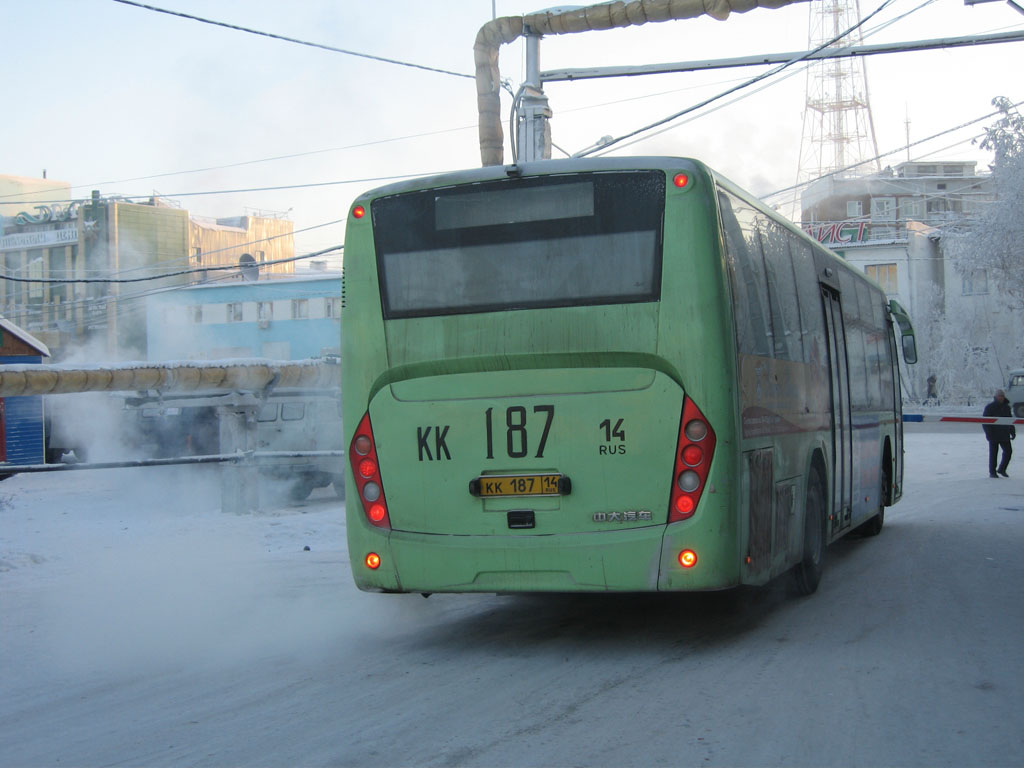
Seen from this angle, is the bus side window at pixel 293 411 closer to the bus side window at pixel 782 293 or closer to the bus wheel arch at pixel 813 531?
the bus wheel arch at pixel 813 531

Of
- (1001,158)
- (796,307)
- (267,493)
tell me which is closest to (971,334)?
(1001,158)

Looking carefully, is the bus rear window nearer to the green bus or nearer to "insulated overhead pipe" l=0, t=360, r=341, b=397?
the green bus

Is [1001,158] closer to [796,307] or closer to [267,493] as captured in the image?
[267,493]

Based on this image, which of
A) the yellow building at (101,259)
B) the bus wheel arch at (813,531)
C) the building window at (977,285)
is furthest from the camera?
the yellow building at (101,259)

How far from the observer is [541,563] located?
7000 mm

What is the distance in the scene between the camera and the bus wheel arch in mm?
9172

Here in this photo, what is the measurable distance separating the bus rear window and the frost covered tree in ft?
125

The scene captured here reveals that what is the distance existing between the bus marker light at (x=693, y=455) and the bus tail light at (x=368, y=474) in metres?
2.03

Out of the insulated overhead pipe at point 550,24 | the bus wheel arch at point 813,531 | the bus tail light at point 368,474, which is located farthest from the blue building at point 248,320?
the bus tail light at point 368,474

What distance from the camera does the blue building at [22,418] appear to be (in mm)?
32844

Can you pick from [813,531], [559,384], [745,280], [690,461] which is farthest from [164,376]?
[690,461]

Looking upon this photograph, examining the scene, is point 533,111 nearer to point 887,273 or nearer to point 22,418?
point 22,418

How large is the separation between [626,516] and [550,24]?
10.2 meters

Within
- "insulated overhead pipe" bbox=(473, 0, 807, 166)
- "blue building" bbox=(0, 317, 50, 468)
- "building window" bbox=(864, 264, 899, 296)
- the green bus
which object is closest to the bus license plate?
the green bus
